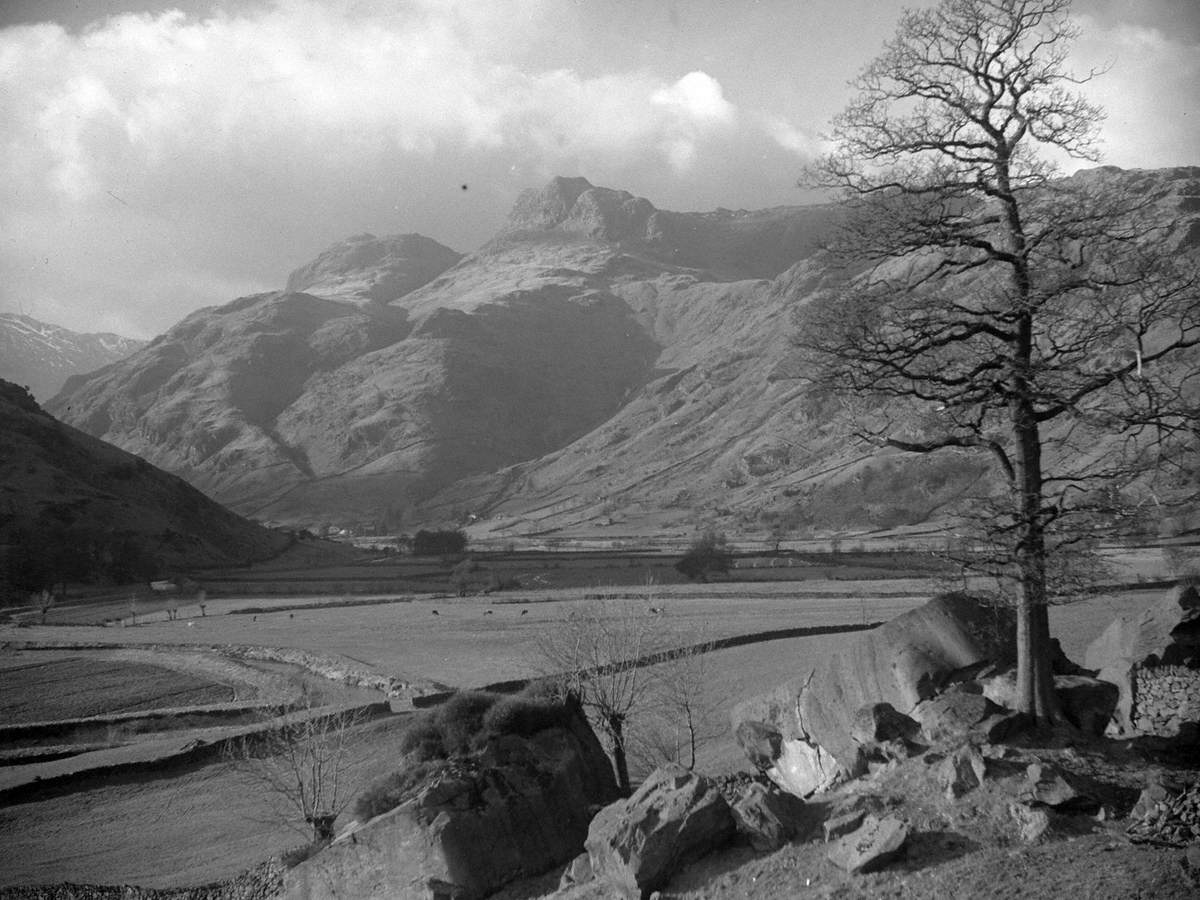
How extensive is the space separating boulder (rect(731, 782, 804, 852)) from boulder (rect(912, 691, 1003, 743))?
105 inches

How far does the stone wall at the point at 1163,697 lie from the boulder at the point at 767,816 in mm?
6875

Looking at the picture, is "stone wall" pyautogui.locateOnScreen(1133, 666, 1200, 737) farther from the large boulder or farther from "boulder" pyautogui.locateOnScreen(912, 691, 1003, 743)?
"boulder" pyautogui.locateOnScreen(912, 691, 1003, 743)

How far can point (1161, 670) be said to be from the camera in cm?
1703

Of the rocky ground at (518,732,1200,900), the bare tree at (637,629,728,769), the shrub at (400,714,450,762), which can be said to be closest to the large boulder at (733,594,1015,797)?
the rocky ground at (518,732,1200,900)

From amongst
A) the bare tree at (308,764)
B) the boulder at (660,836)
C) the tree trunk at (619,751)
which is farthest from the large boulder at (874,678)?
the bare tree at (308,764)

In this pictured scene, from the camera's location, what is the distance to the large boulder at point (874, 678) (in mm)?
17281

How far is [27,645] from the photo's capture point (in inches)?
3278

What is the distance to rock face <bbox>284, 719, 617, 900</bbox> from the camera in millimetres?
17266

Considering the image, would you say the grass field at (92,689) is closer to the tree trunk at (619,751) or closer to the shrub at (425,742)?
the tree trunk at (619,751)

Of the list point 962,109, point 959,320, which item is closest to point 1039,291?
point 959,320

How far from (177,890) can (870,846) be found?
2291 cm

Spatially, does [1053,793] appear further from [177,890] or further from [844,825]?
[177,890]

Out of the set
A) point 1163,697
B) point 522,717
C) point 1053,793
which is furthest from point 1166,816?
point 522,717

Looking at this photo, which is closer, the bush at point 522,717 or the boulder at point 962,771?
the boulder at point 962,771
